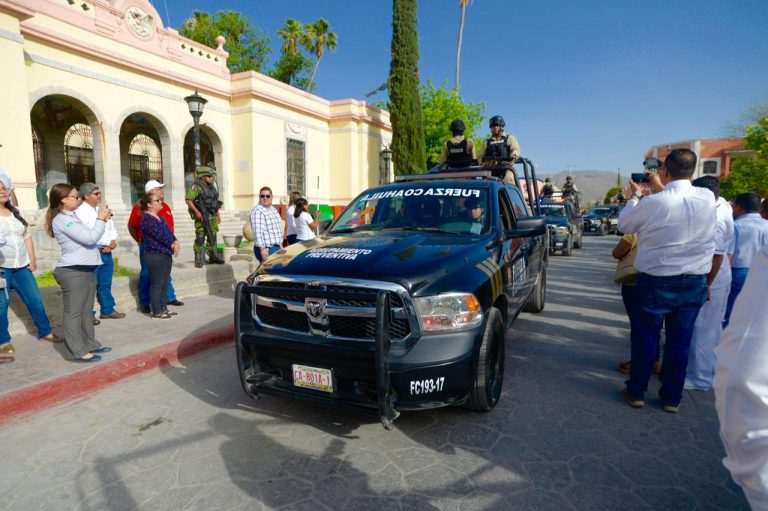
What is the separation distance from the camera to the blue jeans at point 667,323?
11.0 ft

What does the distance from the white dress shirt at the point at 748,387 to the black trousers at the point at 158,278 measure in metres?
6.21

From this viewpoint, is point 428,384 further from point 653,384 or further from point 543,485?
point 653,384

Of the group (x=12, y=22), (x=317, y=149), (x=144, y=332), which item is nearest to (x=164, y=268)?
(x=144, y=332)

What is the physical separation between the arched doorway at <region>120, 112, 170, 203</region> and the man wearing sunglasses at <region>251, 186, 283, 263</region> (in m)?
12.6

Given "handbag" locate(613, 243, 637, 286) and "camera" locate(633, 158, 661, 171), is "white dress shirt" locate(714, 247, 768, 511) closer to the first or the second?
"handbag" locate(613, 243, 637, 286)

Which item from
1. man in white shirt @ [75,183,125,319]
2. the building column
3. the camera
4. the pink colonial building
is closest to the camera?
the camera

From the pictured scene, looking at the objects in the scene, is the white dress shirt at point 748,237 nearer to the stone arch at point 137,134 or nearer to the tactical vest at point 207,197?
the tactical vest at point 207,197

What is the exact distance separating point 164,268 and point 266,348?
3679 millimetres

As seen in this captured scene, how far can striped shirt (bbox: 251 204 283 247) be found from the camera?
22.8 ft

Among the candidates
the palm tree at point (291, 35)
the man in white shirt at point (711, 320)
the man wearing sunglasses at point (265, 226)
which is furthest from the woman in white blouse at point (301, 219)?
the palm tree at point (291, 35)

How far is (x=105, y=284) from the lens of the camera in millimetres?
5867

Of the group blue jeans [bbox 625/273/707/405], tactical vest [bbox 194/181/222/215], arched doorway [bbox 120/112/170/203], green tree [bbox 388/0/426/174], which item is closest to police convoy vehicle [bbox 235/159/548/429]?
blue jeans [bbox 625/273/707/405]

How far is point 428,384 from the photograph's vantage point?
9.13 ft

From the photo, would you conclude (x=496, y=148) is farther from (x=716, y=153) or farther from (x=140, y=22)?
(x=716, y=153)
